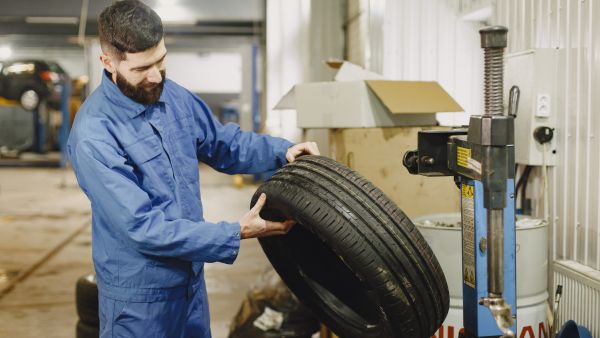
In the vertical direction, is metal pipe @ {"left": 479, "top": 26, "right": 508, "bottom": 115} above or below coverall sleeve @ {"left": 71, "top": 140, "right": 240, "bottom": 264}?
above

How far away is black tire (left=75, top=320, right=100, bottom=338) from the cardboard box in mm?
1382

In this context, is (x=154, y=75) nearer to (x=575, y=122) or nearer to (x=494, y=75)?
(x=494, y=75)

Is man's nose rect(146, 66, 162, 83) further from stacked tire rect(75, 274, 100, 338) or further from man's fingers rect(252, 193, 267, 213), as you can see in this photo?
stacked tire rect(75, 274, 100, 338)

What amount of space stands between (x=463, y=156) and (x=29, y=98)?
14005 mm

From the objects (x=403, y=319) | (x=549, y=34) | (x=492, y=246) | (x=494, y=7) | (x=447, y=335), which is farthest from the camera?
(x=494, y=7)

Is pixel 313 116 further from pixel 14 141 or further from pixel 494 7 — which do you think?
pixel 14 141

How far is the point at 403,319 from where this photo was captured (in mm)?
1795

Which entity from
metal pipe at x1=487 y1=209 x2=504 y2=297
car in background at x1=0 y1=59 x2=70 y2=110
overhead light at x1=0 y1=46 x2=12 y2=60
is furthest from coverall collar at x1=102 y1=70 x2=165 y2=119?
overhead light at x1=0 y1=46 x2=12 y2=60

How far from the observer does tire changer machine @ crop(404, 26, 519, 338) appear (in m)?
1.52

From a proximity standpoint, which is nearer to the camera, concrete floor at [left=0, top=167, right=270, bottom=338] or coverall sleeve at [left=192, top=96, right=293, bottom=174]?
coverall sleeve at [left=192, top=96, right=293, bottom=174]

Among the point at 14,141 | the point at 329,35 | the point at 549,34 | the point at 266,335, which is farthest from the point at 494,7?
the point at 14,141

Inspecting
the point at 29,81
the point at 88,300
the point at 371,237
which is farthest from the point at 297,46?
the point at 29,81

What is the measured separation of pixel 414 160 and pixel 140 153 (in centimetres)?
74

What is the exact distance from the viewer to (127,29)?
73.1 inches
